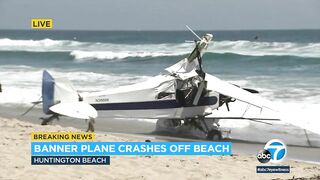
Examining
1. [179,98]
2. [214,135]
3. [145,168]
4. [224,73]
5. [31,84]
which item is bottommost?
[145,168]

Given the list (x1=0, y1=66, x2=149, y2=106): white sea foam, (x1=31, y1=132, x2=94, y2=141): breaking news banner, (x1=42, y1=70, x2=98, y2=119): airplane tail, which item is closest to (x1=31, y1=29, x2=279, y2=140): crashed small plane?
(x1=42, y1=70, x2=98, y2=119): airplane tail

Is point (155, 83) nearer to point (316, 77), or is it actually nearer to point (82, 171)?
point (82, 171)

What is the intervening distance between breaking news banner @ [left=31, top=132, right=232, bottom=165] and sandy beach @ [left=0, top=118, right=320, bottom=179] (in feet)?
0.63

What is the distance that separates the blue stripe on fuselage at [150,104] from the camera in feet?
41.6

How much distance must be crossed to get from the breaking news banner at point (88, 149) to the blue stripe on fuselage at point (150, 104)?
1436 millimetres

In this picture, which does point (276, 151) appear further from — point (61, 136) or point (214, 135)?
point (61, 136)

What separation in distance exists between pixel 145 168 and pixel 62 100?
3504 millimetres

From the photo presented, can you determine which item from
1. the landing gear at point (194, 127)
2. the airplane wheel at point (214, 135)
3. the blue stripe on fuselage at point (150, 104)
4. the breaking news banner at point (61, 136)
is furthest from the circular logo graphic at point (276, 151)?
the breaking news banner at point (61, 136)

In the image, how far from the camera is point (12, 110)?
17844mm

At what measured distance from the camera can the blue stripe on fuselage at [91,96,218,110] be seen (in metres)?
12.7

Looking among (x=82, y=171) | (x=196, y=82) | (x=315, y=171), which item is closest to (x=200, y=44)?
(x=196, y=82)

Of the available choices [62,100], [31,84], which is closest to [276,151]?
[62,100]

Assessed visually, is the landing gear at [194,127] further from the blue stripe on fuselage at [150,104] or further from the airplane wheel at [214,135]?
the blue stripe on fuselage at [150,104]

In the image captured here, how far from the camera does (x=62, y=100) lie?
1183cm
